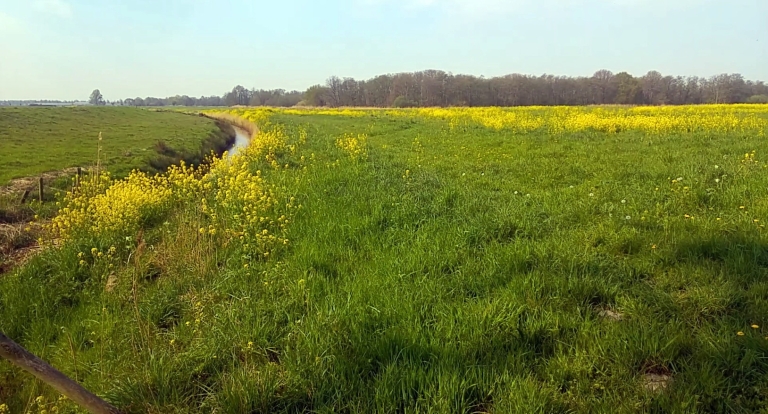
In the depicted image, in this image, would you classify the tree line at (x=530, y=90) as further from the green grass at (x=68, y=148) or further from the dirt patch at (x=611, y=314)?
the dirt patch at (x=611, y=314)

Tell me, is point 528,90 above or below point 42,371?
above

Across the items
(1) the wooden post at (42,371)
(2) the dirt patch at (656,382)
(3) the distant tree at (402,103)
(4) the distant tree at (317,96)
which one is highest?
(4) the distant tree at (317,96)

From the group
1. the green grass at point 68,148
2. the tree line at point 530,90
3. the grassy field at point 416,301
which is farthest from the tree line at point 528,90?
the grassy field at point 416,301

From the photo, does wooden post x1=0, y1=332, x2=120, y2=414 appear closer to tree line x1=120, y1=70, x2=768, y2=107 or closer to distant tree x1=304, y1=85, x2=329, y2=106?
tree line x1=120, y1=70, x2=768, y2=107

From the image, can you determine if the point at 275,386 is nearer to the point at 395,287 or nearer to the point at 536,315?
the point at 395,287

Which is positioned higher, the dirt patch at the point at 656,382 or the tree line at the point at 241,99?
the tree line at the point at 241,99

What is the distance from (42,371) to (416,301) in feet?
7.97

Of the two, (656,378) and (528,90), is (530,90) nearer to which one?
(528,90)

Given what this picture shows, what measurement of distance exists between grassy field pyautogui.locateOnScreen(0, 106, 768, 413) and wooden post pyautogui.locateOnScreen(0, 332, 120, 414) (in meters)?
0.87

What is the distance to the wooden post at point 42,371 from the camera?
5.45 feet

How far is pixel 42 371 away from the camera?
172 centimetres

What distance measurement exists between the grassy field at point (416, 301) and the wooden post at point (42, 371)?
869 millimetres

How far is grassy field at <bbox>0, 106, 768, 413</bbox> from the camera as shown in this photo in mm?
2529

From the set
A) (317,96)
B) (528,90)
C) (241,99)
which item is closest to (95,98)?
(241,99)
